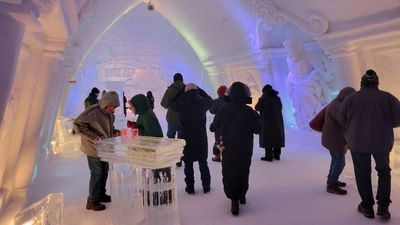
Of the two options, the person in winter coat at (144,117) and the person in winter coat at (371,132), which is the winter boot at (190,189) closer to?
the person in winter coat at (144,117)

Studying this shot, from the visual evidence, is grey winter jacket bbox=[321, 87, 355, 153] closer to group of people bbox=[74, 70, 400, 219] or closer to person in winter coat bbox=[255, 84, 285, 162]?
group of people bbox=[74, 70, 400, 219]

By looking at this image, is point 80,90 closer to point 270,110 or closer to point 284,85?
point 284,85

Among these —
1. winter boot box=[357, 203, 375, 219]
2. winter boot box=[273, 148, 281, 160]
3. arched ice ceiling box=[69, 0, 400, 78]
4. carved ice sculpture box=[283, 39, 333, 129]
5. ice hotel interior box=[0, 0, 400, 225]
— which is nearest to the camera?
ice hotel interior box=[0, 0, 400, 225]

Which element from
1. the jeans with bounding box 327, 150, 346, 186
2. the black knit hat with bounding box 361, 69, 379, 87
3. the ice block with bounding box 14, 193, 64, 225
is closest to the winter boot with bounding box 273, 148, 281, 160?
the jeans with bounding box 327, 150, 346, 186

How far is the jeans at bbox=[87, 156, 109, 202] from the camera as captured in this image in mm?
3514

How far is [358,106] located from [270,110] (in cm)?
241

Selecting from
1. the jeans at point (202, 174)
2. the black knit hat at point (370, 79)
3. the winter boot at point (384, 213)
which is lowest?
the winter boot at point (384, 213)

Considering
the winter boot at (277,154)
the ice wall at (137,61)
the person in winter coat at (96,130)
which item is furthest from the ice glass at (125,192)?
the ice wall at (137,61)

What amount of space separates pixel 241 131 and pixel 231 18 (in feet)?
16.0

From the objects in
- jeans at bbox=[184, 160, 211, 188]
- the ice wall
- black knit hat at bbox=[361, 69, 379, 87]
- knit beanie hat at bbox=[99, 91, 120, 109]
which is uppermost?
the ice wall

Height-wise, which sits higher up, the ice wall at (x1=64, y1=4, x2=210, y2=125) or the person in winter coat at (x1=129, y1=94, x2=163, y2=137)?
the ice wall at (x1=64, y1=4, x2=210, y2=125)

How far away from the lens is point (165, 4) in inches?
362

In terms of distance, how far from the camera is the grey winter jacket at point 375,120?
9.95 feet

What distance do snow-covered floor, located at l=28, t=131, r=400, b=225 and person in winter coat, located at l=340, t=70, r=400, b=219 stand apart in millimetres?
245
